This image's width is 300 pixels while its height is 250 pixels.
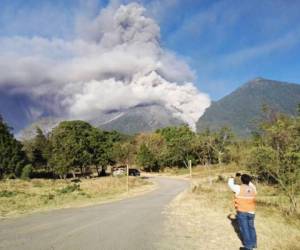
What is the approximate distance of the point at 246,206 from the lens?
8.97 m

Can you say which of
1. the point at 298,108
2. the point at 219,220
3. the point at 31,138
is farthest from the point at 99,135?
the point at 219,220

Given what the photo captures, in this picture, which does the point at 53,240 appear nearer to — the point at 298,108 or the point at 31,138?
the point at 298,108

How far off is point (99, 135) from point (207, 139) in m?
23.8

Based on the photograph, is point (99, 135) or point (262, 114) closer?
point (262, 114)

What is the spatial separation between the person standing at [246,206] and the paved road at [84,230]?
235 cm

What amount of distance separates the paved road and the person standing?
92.7 inches

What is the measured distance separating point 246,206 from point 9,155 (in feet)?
182

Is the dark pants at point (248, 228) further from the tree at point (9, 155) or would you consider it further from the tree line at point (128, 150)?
the tree at point (9, 155)

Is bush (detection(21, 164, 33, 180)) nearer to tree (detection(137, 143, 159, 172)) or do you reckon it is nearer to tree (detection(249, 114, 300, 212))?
tree (detection(137, 143, 159, 172))

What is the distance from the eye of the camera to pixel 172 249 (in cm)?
955

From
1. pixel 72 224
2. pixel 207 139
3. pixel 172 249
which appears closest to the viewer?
pixel 172 249

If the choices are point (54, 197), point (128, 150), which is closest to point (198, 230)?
point (54, 197)

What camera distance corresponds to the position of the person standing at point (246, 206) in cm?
896

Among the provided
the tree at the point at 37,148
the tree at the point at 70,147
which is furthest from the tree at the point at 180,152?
the tree at the point at 37,148
